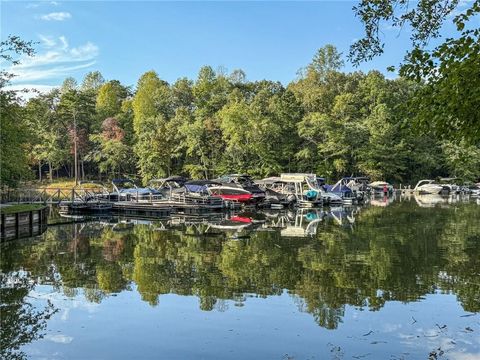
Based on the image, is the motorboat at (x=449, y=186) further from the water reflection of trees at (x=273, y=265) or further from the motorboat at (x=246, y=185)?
the water reflection of trees at (x=273, y=265)

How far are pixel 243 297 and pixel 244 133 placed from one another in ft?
164

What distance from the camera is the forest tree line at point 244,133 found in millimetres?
60844

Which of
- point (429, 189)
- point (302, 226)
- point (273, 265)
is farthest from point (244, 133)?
point (273, 265)

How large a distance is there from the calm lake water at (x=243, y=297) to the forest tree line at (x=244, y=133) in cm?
3966

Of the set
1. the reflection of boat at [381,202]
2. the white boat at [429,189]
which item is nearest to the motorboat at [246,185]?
the reflection of boat at [381,202]

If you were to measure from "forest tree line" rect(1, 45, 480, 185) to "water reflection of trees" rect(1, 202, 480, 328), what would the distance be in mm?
37588

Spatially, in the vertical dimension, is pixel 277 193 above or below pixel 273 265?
above

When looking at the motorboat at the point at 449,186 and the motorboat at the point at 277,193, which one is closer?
the motorboat at the point at 277,193

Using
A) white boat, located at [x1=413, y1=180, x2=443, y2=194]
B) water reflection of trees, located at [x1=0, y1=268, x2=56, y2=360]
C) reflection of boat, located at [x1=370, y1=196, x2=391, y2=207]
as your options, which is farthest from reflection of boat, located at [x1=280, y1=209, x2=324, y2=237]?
white boat, located at [x1=413, y1=180, x2=443, y2=194]

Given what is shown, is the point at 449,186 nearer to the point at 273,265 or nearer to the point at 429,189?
the point at 429,189

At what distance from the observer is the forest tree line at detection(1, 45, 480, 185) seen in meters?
60.8

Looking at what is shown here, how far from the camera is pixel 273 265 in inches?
592

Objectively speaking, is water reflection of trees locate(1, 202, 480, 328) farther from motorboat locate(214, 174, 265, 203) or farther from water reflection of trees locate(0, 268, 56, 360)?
motorboat locate(214, 174, 265, 203)

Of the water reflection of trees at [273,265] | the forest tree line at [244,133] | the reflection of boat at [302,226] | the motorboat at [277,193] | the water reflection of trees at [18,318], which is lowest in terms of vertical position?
the reflection of boat at [302,226]
